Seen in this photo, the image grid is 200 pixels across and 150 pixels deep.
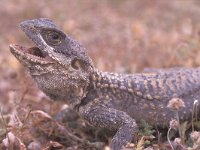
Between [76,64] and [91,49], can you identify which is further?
[91,49]

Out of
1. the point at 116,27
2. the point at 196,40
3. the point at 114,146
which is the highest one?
the point at 116,27

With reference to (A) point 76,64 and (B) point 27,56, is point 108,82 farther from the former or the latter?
(B) point 27,56

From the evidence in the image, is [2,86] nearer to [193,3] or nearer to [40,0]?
[40,0]

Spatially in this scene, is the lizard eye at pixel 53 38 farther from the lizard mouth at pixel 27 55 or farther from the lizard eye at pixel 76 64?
the lizard eye at pixel 76 64

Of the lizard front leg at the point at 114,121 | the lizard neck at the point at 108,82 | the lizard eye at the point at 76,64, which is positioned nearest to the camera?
the lizard front leg at the point at 114,121

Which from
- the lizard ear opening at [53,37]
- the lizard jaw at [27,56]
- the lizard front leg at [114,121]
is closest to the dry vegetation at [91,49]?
the lizard front leg at [114,121]

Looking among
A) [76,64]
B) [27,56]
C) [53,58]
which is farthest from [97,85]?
[27,56]

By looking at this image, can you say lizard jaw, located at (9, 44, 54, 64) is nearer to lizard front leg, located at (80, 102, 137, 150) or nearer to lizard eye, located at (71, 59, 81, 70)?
lizard eye, located at (71, 59, 81, 70)

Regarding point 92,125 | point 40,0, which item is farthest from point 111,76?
point 40,0
